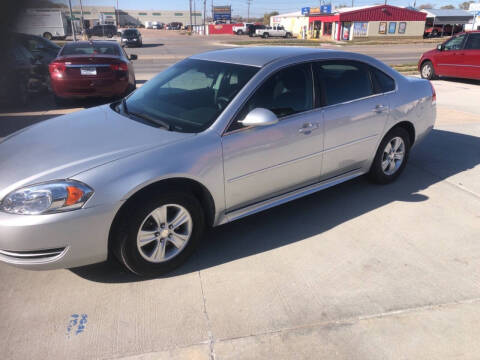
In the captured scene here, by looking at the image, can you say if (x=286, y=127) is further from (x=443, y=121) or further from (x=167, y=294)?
(x=443, y=121)

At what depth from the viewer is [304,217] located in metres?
3.96

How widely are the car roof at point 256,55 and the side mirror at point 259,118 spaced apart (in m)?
0.59

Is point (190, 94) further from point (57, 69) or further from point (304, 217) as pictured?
point (57, 69)

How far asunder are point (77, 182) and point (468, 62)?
13.5 m

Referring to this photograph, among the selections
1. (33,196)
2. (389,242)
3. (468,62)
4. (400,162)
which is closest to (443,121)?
(400,162)


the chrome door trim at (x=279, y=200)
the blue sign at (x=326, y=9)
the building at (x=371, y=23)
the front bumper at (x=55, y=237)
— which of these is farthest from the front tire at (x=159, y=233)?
the blue sign at (x=326, y=9)

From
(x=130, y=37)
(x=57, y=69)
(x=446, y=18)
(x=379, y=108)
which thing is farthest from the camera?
(x=446, y=18)

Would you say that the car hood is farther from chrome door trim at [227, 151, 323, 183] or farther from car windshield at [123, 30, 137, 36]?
car windshield at [123, 30, 137, 36]

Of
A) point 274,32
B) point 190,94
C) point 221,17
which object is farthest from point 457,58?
point 221,17

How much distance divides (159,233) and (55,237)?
72 cm

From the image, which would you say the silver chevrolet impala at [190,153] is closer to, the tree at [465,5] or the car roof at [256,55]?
the car roof at [256,55]

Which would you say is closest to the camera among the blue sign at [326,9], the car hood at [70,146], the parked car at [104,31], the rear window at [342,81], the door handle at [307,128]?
the car hood at [70,146]

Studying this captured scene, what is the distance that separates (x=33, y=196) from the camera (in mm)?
2494

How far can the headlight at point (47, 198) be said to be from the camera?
8.14ft
